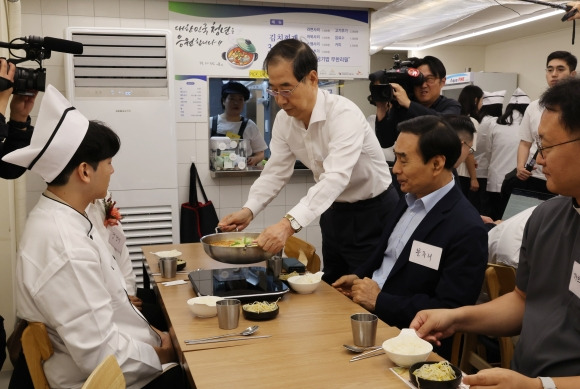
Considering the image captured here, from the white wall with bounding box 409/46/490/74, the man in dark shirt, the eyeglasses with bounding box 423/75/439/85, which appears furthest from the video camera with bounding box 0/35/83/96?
the white wall with bounding box 409/46/490/74

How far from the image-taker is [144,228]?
4379 millimetres

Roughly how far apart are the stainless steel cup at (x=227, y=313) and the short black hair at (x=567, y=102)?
1.11 metres

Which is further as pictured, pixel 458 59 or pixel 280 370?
pixel 458 59

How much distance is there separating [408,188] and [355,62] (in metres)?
2.97

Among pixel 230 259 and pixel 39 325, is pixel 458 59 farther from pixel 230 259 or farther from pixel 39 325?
pixel 39 325

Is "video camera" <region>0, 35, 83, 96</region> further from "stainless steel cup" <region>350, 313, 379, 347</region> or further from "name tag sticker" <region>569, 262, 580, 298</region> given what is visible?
"name tag sticker" <region>569, 262, 580, 298</region>

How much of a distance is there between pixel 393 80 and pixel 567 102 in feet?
7.13

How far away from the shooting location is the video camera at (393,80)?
3348 millimetres

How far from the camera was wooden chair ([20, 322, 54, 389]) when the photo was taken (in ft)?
5.39

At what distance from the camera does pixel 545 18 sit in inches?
311

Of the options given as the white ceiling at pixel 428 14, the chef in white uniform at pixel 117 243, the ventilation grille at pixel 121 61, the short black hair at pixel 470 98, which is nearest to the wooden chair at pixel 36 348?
the chef in white uniform at pixel 117 243

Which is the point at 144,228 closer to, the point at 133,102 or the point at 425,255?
the point at 133,102

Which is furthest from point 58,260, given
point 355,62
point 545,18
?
point 545,18

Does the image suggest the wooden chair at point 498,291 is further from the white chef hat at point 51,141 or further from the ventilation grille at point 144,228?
the ventilation grille at point 144,228
